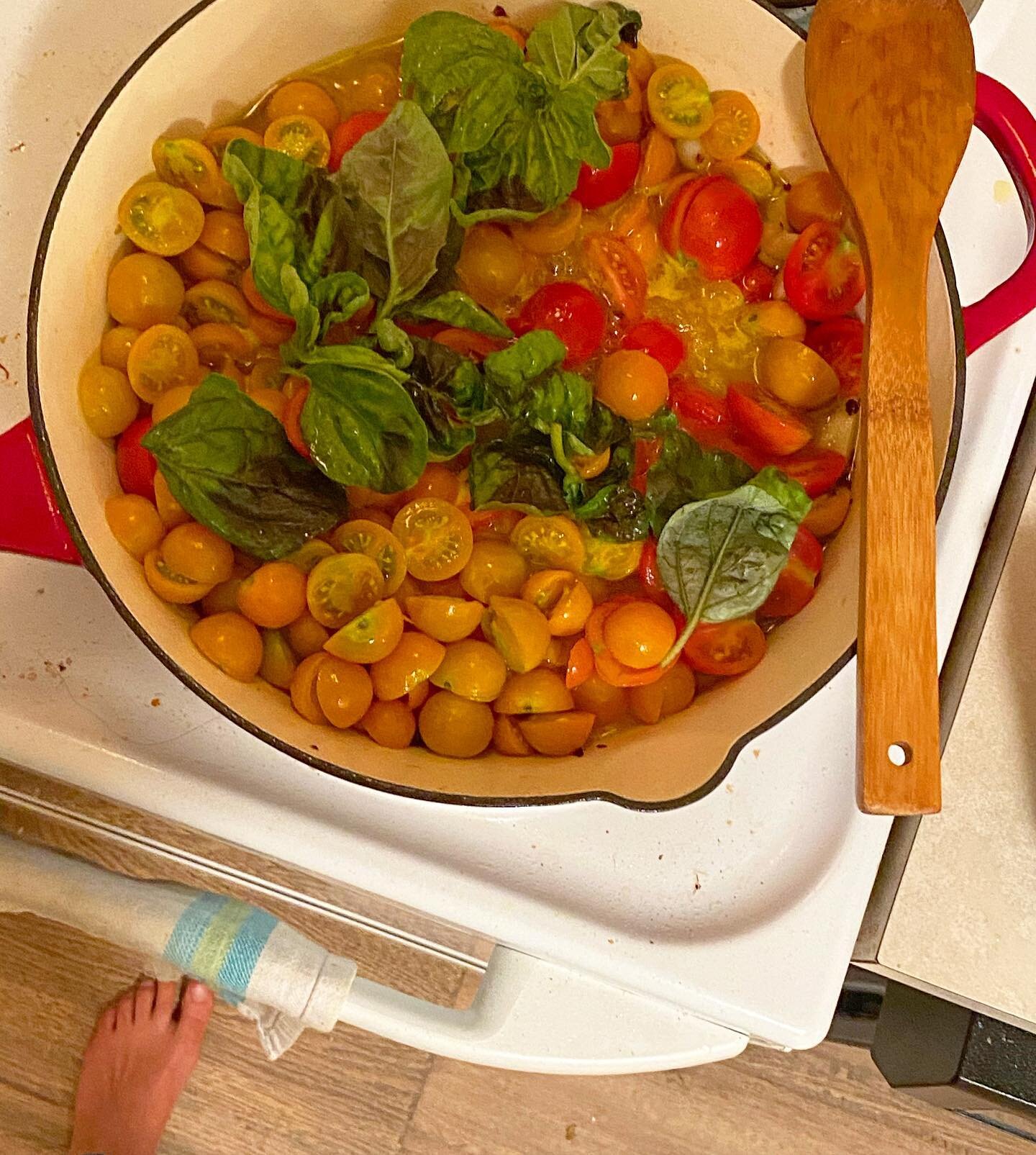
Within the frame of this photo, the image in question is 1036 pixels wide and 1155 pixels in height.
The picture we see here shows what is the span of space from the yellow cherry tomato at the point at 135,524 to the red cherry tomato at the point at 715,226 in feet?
1.38

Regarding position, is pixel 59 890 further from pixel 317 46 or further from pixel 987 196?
pixel 987 196

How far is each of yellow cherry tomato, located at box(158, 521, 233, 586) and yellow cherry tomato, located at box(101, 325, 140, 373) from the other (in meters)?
0.13

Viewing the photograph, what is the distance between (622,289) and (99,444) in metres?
0.38

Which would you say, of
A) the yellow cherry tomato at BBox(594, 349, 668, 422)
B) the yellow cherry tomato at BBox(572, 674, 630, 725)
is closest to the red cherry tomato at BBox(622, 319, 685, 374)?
the yellow cherry tomato at BBox(594, 349, 668, 422)

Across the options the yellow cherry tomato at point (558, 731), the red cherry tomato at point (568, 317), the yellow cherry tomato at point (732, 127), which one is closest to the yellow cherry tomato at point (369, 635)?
the yellow cherry tomato at point (558, 731)

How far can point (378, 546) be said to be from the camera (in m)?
0.63

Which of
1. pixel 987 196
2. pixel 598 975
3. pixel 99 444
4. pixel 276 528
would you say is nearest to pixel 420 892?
pixel 598 975

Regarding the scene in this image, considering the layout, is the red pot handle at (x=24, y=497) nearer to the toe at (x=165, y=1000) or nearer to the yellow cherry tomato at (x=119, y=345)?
the yellow cherry tomato at (x=119, y=345)

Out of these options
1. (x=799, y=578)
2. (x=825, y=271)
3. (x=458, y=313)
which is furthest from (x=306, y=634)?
(x=825, y=271)

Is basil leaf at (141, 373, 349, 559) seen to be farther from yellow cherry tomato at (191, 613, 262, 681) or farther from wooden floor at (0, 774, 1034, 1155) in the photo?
wooden floor at (0, 774, 1034, 1155)

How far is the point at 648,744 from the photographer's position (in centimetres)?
64

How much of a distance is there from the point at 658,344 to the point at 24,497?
0.43 meters

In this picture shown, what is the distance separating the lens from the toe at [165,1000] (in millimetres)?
1194

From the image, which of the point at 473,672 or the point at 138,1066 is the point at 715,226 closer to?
the point at 473,672
